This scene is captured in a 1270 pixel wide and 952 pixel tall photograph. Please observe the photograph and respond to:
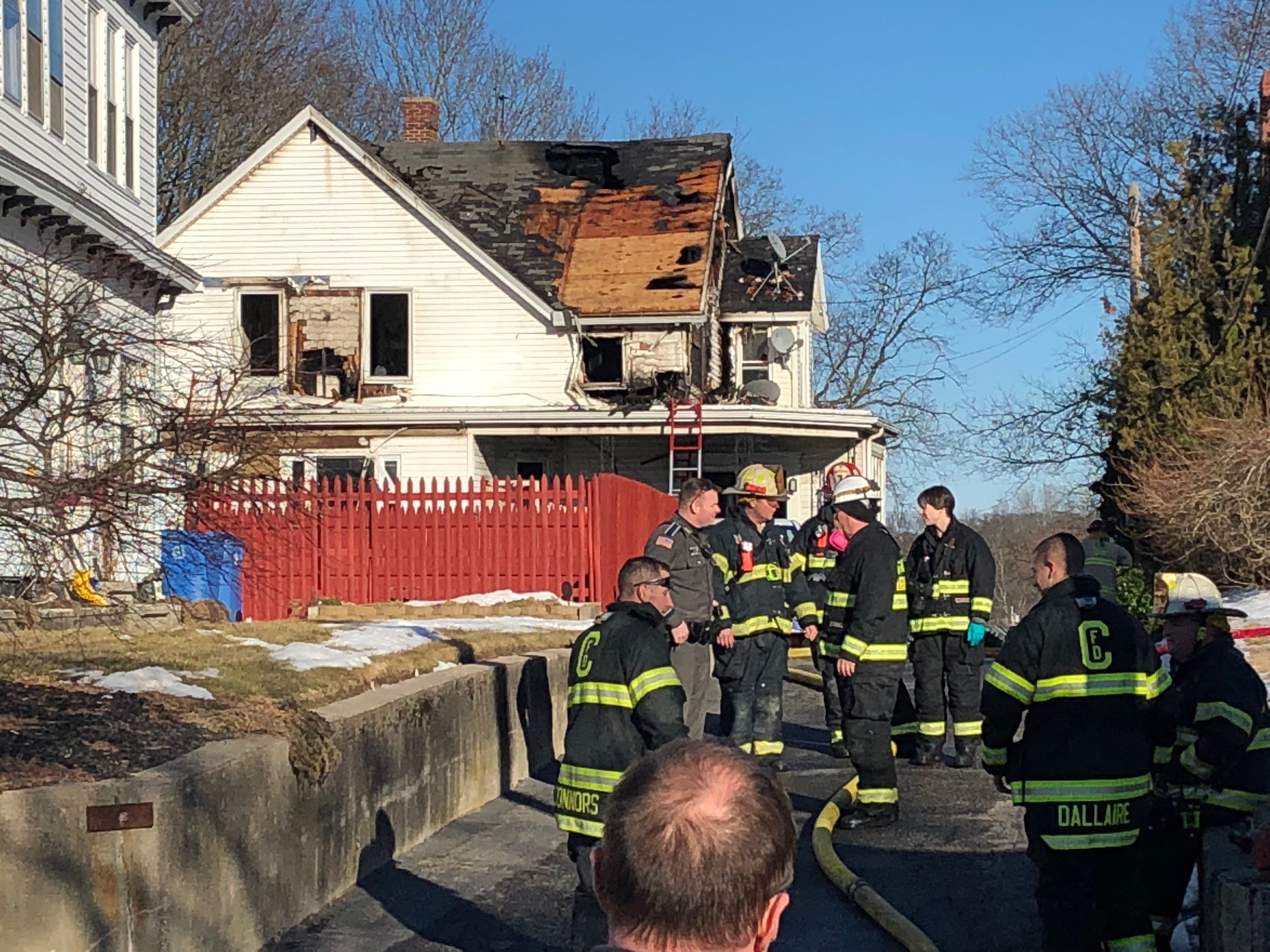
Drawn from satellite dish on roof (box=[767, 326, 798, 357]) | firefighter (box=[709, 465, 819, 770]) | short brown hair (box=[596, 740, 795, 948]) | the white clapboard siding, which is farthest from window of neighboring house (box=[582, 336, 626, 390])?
short brown hair (box=[596, 740, 795, 948])

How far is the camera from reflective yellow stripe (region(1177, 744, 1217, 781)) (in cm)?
596

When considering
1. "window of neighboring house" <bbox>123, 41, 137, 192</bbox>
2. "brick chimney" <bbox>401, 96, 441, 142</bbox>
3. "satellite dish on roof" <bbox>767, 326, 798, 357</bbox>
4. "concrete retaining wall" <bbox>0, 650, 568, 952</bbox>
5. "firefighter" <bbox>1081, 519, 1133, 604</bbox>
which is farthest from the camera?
"brick chimney" <bbox>401, 96, 441, 142</bbox>

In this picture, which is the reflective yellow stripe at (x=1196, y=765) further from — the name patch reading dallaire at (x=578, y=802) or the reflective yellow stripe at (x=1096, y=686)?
the name patch reading dallaire at (x=578, y=802)

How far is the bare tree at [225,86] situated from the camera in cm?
3947

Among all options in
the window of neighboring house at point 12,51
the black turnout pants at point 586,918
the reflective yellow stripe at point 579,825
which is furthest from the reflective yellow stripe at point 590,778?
the window of neighboring house at point 12,51

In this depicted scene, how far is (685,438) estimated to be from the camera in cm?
2759

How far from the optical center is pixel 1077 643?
5.76 metres

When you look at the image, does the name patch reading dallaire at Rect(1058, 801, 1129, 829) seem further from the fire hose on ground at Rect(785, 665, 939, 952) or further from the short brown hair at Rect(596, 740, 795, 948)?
the short brown hair at Rect(596, 740, 795, 948)

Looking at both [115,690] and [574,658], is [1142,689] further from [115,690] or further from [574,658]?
[115,690]

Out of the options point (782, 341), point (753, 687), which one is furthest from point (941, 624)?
point (782, 341)

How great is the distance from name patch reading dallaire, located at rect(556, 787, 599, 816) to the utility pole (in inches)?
812

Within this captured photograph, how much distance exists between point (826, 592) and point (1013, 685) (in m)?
5.59

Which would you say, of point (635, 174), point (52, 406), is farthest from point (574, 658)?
point (635, 174)

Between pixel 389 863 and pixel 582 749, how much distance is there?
2.48 m
